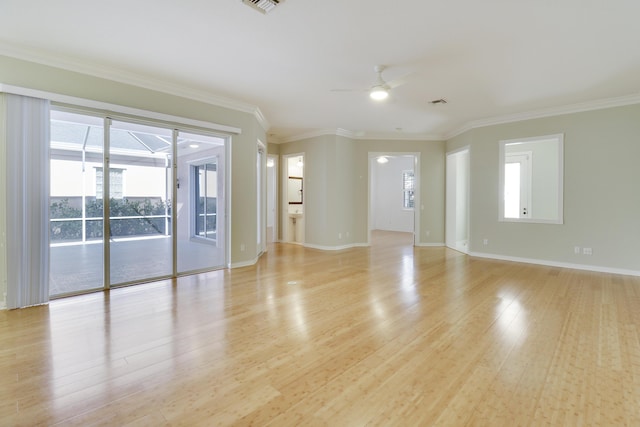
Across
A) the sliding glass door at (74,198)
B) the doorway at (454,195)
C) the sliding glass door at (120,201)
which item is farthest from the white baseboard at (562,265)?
the sliding glass door at (74,198)

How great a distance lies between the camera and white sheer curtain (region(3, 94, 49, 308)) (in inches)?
127

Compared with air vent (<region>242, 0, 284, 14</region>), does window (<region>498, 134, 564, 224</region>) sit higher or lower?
lower

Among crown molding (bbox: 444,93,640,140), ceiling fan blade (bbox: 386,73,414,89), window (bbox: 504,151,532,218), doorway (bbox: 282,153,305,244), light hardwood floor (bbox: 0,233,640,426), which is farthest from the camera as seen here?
doorway (bbox: 282,153,305,244)

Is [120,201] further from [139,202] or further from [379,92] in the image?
[379,92]

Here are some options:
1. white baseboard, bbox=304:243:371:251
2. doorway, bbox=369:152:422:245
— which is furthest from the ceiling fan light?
doorway, bbox=369:152:422:245

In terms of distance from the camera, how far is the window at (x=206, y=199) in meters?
5.38

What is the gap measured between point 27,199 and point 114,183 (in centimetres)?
91

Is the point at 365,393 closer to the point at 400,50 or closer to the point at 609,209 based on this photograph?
the point at 400,50

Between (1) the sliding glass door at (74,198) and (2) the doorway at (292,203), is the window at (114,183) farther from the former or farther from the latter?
(2) the doorway at (292,203)

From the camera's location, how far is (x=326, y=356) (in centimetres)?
234

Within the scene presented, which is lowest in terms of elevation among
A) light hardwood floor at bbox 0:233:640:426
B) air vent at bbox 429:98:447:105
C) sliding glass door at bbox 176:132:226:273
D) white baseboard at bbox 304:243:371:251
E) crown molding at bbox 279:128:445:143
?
light hardwood floor at bbox 0:233:640:426

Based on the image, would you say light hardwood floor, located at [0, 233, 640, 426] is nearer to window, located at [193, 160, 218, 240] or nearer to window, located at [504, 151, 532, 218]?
window, located at [193, 160, 218, 240]

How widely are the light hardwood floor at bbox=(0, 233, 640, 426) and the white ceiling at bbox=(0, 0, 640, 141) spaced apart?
114 inches

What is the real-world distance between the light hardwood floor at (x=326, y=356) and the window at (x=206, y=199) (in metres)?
1.52
